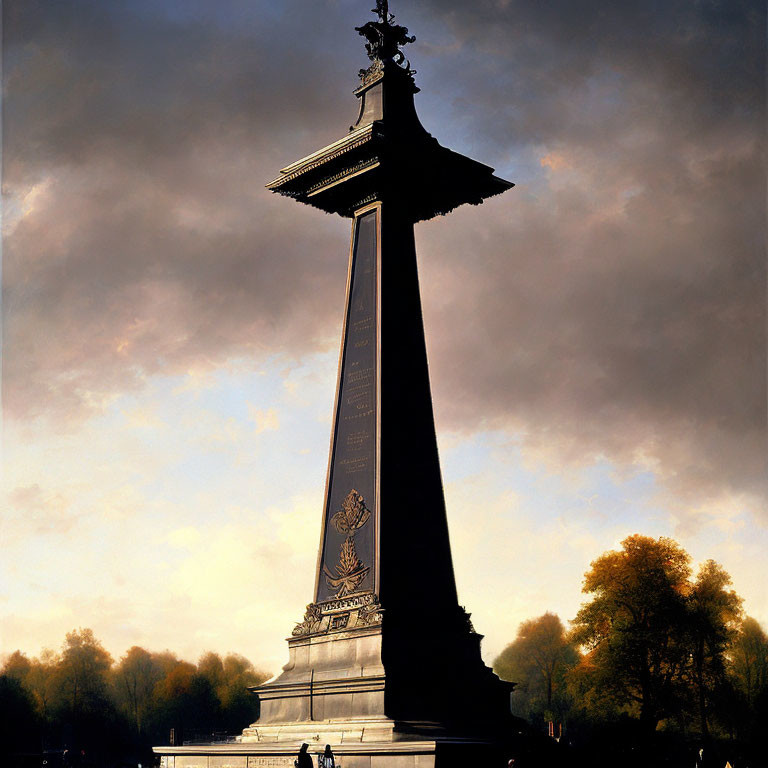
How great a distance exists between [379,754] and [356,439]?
8.26 m

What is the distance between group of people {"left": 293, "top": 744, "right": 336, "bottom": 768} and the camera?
71.0 feet

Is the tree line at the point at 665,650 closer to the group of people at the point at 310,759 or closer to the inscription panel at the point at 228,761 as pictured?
the inscription panel at the point at 228,761

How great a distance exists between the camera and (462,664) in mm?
26953

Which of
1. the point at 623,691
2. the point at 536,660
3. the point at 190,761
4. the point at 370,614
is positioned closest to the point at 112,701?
the point at 536,660

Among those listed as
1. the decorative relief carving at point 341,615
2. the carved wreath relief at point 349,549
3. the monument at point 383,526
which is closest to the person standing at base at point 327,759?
the monument at point 383,526

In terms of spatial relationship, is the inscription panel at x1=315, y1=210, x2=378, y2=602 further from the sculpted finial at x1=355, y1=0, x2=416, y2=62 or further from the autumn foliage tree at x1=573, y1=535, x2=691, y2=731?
the autumn foliage tree at x1=573, y1=535, x2=691, y2=731

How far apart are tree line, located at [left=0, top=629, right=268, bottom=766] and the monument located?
36.6m

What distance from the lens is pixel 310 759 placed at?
22297mm

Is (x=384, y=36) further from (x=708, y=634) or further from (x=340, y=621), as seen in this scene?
(x=708, y=634)

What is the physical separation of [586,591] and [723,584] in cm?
595

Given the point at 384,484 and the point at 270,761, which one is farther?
the point at 384,484

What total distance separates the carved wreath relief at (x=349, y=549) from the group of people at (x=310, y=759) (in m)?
4.91

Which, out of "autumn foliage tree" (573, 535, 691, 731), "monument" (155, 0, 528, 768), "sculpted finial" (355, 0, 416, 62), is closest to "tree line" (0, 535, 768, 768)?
"autumn foliage tree" (573, 535, 691, 731)

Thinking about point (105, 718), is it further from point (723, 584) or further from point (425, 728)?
point (425, 728)
